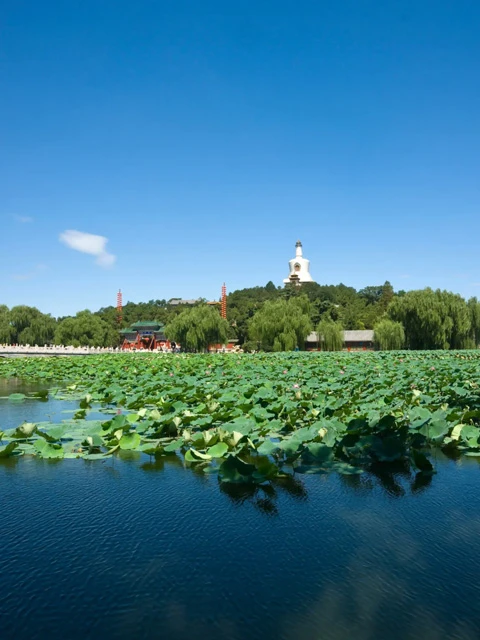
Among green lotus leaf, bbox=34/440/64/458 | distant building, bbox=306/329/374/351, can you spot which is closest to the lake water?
green lotus leaf, bbox=34/440/64/458

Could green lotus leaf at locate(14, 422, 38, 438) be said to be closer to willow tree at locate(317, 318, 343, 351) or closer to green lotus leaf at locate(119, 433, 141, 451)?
green lotus leaf at locate(119, 433, 141, 451)

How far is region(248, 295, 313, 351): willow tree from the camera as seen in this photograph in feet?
93.6

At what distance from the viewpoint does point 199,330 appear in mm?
31234

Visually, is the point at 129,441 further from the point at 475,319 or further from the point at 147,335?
the point at 147,335

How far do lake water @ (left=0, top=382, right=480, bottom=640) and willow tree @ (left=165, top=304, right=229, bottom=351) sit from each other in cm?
2746

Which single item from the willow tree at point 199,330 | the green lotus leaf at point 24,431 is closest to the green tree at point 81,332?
the willow tree at point 199,330

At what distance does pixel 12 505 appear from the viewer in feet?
10.5

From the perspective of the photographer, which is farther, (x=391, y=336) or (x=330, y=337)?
(x=330, y=337)

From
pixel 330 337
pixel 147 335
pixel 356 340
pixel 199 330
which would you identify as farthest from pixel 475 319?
pixel 147 335

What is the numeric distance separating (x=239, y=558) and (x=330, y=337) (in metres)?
29.4

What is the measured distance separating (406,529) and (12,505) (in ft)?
7.58

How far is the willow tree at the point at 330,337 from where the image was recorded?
31.4 metres

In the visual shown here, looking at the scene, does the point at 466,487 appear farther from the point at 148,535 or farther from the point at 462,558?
the point at 148,535

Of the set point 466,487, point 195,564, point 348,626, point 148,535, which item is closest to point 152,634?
point 195,564
